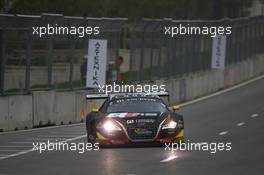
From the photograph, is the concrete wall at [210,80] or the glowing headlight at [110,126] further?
the concrete wall at [210,80]

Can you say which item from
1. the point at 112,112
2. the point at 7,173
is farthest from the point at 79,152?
the point at 7,173

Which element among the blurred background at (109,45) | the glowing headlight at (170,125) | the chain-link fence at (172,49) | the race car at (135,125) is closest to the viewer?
the race car at (135,125)

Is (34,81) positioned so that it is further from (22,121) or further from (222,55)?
(222,55)

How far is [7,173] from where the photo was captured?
1766cm

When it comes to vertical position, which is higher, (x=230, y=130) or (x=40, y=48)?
(x=40, y=48)

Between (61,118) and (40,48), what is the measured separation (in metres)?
2.29

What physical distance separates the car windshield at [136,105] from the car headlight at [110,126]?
2.02ft

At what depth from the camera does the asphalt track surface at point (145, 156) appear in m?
17.9

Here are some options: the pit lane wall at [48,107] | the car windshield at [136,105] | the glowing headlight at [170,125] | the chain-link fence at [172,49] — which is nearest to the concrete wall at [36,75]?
the pit lane wall at [48,107]

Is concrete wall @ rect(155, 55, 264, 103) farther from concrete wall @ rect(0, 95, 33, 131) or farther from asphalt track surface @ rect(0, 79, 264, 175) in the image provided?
concrete wall @ rect(0, 95, 33, 131)

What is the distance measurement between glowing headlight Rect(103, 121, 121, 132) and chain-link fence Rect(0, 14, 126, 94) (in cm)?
823

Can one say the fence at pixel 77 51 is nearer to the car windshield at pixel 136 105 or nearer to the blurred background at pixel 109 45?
the blurred background at pixel 109 45

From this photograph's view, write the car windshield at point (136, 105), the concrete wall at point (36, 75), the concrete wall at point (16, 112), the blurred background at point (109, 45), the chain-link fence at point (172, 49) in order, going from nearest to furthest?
the car windshield at point (136, 105) < the concrete wall at point (16, 112) < the concrete wall at point (36, 75) < the blurred background at point (109, 45) < the chain-link fence at point (172, 49)

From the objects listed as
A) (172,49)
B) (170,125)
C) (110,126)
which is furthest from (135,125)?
(172,49)
